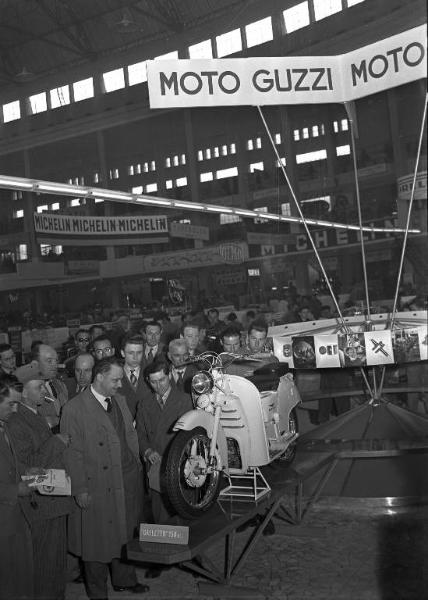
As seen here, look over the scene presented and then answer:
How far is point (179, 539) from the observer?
120 inches

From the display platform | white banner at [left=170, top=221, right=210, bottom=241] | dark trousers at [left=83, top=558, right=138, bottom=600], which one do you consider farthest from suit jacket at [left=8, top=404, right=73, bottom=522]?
white banner at [left=170, top=221, right=210, bottom=241]

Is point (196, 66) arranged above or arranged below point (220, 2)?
below

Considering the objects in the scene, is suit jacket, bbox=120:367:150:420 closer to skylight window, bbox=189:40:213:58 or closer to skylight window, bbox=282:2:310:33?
skylight window, bbox=189:40:213:58

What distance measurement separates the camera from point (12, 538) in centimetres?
320

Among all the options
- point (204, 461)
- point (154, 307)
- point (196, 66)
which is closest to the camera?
point (204, 461)

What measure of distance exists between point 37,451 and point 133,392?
50.7 inches

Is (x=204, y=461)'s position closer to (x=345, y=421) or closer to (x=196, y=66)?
(x=345, y=421)

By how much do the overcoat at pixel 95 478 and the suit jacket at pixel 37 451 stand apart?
85mm

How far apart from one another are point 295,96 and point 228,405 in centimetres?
282

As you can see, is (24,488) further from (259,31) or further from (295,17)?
(295,17)

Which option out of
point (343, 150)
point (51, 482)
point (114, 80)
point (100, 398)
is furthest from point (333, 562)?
point (343, 150)

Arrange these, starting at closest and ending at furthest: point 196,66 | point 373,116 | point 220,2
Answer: point 196,66 < point 220,2 < point 373,116

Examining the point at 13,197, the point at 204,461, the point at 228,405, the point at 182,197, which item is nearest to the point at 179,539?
the point at 204,461

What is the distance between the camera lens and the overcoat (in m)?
3.56
